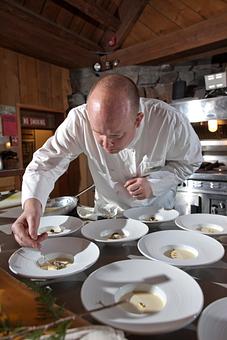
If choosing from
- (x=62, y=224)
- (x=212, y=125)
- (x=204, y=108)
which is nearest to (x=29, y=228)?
(x=62, y=224)

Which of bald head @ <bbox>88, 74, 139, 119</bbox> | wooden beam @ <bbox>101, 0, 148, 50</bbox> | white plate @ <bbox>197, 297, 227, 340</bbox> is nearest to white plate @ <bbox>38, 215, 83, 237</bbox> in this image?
bald head @ <bbox>88, 74, 139, 119</bbox>

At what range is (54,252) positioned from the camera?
791 mm

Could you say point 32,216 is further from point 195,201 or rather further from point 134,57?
point 134,57

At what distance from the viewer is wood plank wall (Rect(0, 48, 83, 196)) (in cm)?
319

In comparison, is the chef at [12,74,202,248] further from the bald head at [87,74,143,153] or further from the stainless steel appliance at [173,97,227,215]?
the stainless steel appliance at [173,97,227,215]

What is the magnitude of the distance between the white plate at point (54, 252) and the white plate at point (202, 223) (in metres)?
0.38

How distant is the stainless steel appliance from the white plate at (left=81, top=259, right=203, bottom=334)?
1996mm

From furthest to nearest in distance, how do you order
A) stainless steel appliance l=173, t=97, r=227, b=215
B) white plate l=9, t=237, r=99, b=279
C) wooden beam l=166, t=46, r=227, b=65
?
wooden beam l=166, t=46, r=227, b=65 → stainless steel appliance l=173, t=97, r=227, b=215 → white plate l=9, t=237, r=99, b=279

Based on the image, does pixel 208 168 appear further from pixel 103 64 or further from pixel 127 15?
pixel 127 15

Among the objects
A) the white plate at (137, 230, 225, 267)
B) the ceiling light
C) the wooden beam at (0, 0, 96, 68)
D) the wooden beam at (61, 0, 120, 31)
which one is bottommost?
the white plate at (137, 230, 225, 267)

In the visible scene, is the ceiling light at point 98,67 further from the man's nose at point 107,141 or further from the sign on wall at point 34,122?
the man's nose at point 107,141

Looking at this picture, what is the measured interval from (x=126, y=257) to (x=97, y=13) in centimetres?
313

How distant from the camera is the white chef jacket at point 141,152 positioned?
4.18 ft

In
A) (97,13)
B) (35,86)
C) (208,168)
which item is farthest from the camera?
(35,86)
